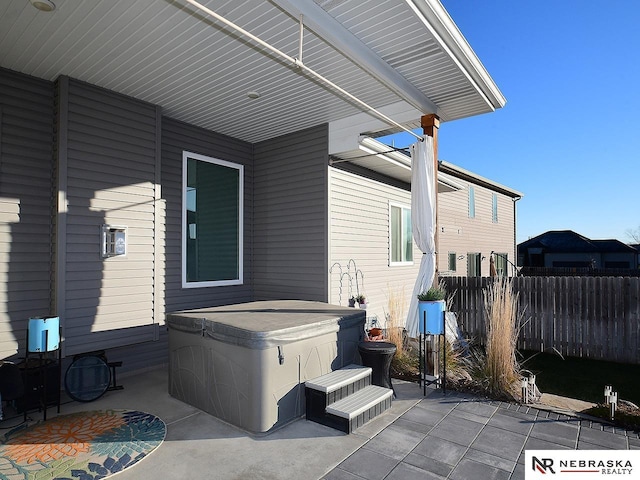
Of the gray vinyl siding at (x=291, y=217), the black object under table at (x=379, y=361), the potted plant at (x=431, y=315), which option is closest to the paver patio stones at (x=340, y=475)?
the black object under table at (x=379, y=361)

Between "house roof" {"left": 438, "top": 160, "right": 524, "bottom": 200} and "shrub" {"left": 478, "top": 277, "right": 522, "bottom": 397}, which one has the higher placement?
"house roof" {"left": 438, "top": 160, "right": 524, "bottom": 200}

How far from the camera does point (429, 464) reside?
2414mm

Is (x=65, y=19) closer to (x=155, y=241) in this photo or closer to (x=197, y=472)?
(x=155, y=241)

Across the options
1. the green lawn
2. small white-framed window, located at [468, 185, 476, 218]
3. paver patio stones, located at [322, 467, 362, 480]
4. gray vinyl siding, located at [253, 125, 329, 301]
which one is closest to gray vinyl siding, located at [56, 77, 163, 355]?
gray vinyl siding, located at [253, 125, 329, 301]

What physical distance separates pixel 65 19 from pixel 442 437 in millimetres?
4516

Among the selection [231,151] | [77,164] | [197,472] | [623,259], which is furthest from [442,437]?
[623,259]

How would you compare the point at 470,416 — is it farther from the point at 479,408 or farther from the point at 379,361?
the point at 379,361

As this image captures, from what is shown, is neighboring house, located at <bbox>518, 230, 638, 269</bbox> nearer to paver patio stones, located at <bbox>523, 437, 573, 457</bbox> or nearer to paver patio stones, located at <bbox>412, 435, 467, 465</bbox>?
paver patio stones, located at <bbox>523, 437, 573, 457</bbox>

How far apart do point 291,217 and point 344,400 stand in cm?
313

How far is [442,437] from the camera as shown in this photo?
279 cm

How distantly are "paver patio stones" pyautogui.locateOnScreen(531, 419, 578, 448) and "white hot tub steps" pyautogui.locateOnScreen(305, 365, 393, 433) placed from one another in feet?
3.89

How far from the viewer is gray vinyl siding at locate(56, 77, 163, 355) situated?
3.83 m

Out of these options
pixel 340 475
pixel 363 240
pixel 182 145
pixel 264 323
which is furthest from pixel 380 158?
pixel 340 475

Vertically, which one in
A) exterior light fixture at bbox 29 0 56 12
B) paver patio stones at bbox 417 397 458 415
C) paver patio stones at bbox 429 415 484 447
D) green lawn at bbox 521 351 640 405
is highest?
exterior light fixture at bbox 29 0 56 12
